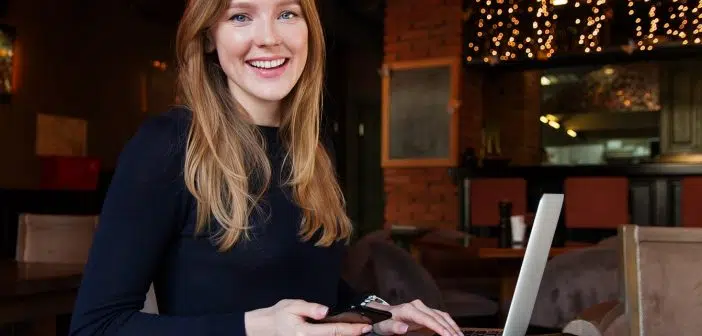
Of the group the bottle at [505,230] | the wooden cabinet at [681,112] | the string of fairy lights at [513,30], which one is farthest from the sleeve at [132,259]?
the wooden cabinet at [681,112]

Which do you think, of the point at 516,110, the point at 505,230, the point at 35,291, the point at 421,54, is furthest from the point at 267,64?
the point at 516,110

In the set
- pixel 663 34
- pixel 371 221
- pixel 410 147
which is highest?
pixel 663 34

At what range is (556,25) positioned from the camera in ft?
22.2

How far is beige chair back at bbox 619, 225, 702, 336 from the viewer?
4.90ft

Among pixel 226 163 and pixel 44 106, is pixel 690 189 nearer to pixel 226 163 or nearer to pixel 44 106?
pixel 226 163

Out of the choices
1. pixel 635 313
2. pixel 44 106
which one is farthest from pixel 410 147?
pixel 635 313

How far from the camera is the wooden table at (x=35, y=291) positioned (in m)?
2.15

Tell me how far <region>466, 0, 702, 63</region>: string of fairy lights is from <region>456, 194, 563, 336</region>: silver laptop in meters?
5.93

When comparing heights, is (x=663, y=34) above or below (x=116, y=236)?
above

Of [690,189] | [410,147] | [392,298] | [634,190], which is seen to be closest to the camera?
[392,298]

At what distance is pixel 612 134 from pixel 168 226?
25.3 ft

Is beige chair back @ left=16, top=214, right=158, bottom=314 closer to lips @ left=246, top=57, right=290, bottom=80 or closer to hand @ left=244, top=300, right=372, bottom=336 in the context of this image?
lips @ left=246, top=57, right=290, bottom=80

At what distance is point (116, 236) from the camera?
3.09 ft

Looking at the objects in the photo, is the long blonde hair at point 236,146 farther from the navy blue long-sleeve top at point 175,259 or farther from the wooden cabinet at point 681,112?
the wooden cabinet at point 681,112
